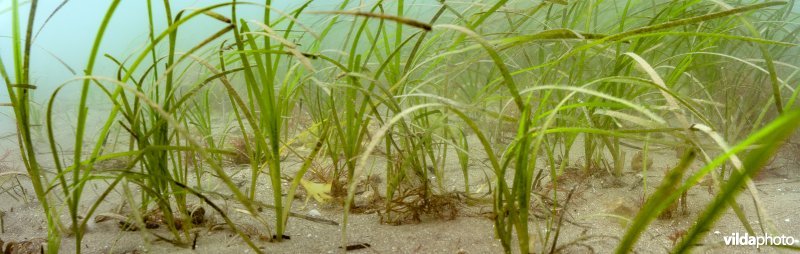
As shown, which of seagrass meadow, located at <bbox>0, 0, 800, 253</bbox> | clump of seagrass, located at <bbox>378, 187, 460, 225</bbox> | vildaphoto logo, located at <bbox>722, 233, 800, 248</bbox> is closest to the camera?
seagrass meadow, located at <bbox>0, 0, 800, 253</bbox>

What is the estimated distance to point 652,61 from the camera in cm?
218

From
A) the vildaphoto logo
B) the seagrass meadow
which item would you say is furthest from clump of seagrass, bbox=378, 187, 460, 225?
the vildaphoto logo

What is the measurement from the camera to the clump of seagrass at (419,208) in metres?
1.41

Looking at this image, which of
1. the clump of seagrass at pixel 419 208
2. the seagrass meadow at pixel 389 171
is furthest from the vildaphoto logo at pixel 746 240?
the clump of seagrass at pixel 419 208

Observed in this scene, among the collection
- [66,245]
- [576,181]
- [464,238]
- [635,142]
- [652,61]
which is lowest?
[66,245]

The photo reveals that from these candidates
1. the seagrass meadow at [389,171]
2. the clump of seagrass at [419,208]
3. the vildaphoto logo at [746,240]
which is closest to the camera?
the seagrass meadow at [389,171]

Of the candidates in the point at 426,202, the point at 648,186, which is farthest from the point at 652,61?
the point at 426,202

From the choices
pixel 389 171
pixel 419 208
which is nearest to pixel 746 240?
pixel 419 208

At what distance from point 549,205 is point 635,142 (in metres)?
1.05

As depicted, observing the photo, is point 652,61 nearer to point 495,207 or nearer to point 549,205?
point 549,205

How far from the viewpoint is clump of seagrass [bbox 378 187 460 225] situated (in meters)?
1.41

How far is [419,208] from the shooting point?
1429 mm

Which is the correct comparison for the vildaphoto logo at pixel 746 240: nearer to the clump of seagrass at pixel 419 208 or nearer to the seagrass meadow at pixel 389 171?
the seagrass meadow at pixel 389 171

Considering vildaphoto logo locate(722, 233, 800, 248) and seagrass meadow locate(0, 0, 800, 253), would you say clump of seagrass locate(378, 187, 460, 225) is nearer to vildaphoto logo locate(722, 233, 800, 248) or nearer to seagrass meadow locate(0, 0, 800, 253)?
seagrass meadow locate(0, 0, 800, 253)
